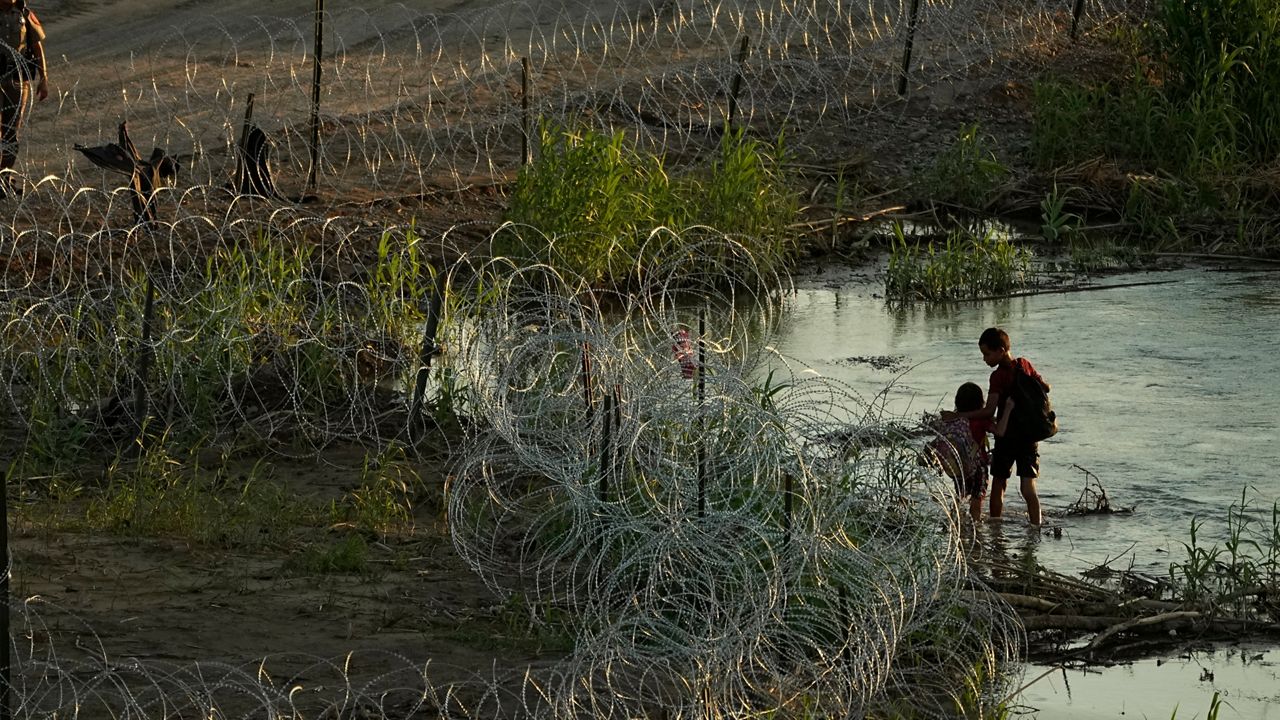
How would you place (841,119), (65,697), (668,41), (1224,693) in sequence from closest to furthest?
1. (65,697)
2. (1224,693)
3. (841,119)
4. (668,41)

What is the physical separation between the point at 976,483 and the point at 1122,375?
3187 mm

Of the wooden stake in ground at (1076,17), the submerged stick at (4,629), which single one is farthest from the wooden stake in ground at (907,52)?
the submerged stick at (4,629)

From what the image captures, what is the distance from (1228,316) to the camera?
45.7ft

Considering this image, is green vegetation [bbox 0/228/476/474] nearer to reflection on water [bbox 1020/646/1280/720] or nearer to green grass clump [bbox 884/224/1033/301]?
reflection on water [bbox 1020/646/1280/720]

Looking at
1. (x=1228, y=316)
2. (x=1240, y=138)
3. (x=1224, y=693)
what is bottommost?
(x=1224, y=693)

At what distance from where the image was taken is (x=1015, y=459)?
9.41 metres

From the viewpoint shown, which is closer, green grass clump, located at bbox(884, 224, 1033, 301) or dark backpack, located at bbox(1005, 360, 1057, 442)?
dark backpack, located at bbox(1005, 360, 1057, 442)

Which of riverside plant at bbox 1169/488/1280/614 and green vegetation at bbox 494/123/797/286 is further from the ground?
green vegetation at bbox 494/123/797/286

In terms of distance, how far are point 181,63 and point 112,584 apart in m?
12.7

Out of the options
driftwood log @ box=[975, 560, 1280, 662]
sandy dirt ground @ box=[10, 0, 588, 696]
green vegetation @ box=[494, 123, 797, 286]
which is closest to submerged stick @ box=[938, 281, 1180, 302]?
green vegetation @ box=[494, 123, 797, 286]

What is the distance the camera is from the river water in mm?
7699

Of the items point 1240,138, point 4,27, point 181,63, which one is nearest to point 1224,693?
point 4,27

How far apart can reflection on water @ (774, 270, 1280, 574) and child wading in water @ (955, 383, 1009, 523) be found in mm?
236

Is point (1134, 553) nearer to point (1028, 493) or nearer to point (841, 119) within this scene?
point (1028, 493)
